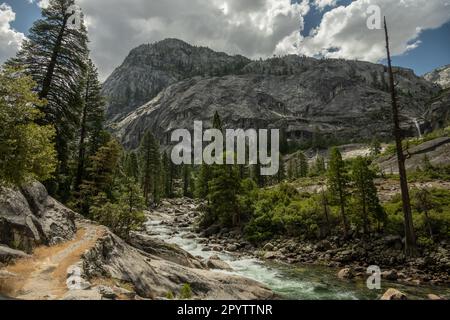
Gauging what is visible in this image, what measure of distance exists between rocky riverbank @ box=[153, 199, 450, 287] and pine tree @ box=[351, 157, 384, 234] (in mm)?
1823

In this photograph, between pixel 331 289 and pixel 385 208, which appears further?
pixel 385 208

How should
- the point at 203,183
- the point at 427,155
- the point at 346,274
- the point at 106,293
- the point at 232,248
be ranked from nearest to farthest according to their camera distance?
the point at 106,293
the point at 346,274
the point at 232,248
the point at 203,183
the point at 427,155

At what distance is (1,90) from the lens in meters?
10.9

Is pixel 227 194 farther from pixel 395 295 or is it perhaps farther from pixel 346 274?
pixel 395 295

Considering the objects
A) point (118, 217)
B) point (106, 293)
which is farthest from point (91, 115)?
point (106, 293)

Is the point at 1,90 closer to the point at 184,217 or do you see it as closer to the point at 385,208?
the point at 385,208

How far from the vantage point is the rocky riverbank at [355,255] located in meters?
21.8

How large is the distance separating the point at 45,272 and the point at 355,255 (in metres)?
23.0

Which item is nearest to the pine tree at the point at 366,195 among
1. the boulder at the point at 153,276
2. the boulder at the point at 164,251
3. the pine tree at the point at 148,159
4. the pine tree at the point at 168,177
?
the boulder at the point at 164,251

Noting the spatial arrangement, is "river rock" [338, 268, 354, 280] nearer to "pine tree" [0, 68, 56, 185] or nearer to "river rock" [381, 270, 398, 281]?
"river rock" [381, 270, 398, 281]

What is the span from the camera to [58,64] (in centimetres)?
2583

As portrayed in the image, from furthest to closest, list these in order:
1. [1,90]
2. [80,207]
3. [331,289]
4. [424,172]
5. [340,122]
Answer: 1. [340,122]
2. [424,172]
3. [80,207]
4. [331,289]
5. [1,90]

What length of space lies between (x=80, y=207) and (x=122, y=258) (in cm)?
1818

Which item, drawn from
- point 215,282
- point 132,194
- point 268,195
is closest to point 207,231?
point 268,195
